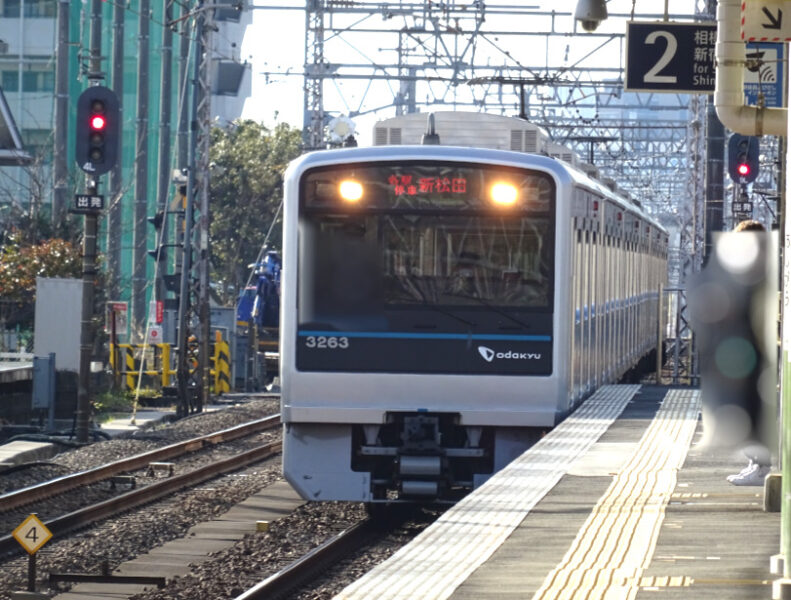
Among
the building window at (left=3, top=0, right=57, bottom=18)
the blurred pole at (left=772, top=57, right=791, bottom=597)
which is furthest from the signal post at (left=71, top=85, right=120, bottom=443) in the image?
the building window at (left=3, top=0, right=57, bottom=18)

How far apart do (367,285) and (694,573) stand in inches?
224

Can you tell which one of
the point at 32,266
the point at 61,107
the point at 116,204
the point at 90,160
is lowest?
the point at 32,266

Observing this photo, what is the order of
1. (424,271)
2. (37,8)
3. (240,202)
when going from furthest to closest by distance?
(240,202)
(37,8)
(424,271)

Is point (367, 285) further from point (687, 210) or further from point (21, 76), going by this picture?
point (21, 76)

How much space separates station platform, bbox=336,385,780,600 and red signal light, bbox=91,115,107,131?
11.8 meters

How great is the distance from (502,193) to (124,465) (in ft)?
23.6

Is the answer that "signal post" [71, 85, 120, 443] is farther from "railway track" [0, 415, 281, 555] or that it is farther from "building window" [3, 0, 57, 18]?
"building window" [3, 0, 57, 18]

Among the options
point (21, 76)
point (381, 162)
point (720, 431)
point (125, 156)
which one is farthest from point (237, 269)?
point (720, 431)

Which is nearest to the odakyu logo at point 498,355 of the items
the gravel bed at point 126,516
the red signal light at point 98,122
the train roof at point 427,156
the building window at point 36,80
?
the train roof at point 427,156

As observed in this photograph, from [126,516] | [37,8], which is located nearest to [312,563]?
[126,516]

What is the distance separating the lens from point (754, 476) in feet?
27.9

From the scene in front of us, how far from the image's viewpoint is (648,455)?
33.2ft

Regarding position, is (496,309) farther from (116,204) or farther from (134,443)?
(116,204)

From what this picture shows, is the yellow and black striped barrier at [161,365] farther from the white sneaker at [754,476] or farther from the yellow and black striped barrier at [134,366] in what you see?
the white sneaker at [754,476]
